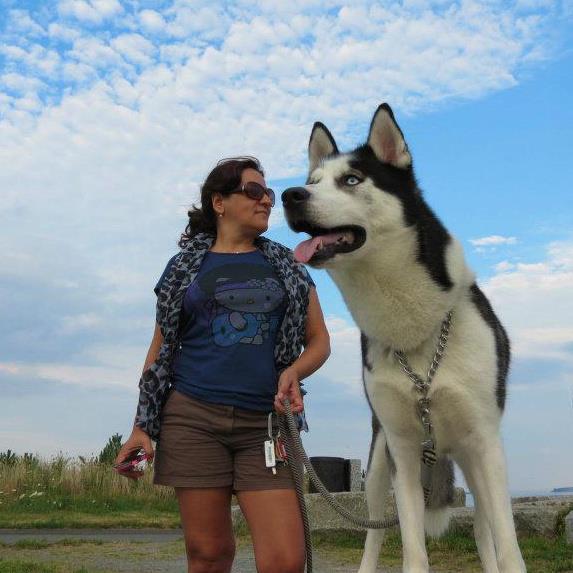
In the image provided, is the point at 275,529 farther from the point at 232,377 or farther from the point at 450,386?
the point at 450,386

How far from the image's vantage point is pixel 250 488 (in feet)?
10.4

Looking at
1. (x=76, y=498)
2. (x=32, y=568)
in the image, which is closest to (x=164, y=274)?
(x=32, y=568)

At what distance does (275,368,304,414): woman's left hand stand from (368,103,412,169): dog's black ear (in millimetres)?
1118

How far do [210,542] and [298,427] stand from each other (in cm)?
62

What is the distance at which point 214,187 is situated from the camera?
11.6 feet

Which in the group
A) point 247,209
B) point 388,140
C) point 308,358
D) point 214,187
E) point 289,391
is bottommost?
point 289,391

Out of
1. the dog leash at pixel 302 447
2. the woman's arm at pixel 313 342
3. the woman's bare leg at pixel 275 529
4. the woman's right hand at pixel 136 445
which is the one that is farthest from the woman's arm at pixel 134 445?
the woman's arm at pixel 313 342

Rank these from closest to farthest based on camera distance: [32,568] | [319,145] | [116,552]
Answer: [319,145] → [32,568] → [116,552]

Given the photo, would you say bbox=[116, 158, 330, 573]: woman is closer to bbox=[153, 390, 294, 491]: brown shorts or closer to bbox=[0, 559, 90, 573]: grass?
bbox=[153, 390, 294, 491]: brown shorts

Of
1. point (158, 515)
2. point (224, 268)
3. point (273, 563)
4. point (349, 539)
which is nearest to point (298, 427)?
point (273, 563)

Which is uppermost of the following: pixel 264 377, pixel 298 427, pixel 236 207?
pixel 236 207

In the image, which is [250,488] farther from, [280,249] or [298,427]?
[280,249]

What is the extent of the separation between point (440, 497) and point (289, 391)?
1405 mm

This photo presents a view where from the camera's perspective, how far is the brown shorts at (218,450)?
10.4 feet
